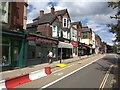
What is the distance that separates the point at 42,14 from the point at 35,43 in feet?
59.8

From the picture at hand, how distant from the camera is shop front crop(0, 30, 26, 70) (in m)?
20.2

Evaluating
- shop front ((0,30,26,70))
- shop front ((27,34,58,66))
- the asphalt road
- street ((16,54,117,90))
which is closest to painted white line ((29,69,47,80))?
street ((16,54,117,90))

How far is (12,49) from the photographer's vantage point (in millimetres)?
22078

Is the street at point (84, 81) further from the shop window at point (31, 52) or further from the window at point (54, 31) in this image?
Answer: the window at point (54, 31)

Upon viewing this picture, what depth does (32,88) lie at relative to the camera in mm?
11414

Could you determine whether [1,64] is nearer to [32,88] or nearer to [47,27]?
[32,88]

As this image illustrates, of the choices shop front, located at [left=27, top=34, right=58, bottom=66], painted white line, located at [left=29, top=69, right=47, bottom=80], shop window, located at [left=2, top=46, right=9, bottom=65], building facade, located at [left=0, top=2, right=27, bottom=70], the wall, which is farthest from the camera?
the wall

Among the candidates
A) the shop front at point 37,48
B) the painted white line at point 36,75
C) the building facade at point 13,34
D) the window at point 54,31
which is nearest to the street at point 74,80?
the painted white line at point 36,75

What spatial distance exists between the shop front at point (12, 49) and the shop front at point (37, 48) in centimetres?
155

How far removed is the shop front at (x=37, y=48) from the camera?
26.2 m

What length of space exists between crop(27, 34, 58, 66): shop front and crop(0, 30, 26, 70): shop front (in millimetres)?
1548

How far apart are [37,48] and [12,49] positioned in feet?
24.5

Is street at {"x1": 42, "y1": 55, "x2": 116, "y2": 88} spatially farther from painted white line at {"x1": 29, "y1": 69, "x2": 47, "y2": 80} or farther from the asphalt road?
painted white line at {"x1": 29, "y1": 69, "x2": 47, "y2": 80}

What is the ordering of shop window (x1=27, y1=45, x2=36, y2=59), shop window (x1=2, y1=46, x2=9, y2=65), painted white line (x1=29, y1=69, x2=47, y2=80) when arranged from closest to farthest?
painted white line (x1=29, y1=69, x2=47, y2=80)
shop window (x1=2, y1=46, x2=9, y2=65)
shop window (x1=27, y1=45, x2=36, y2=59)
